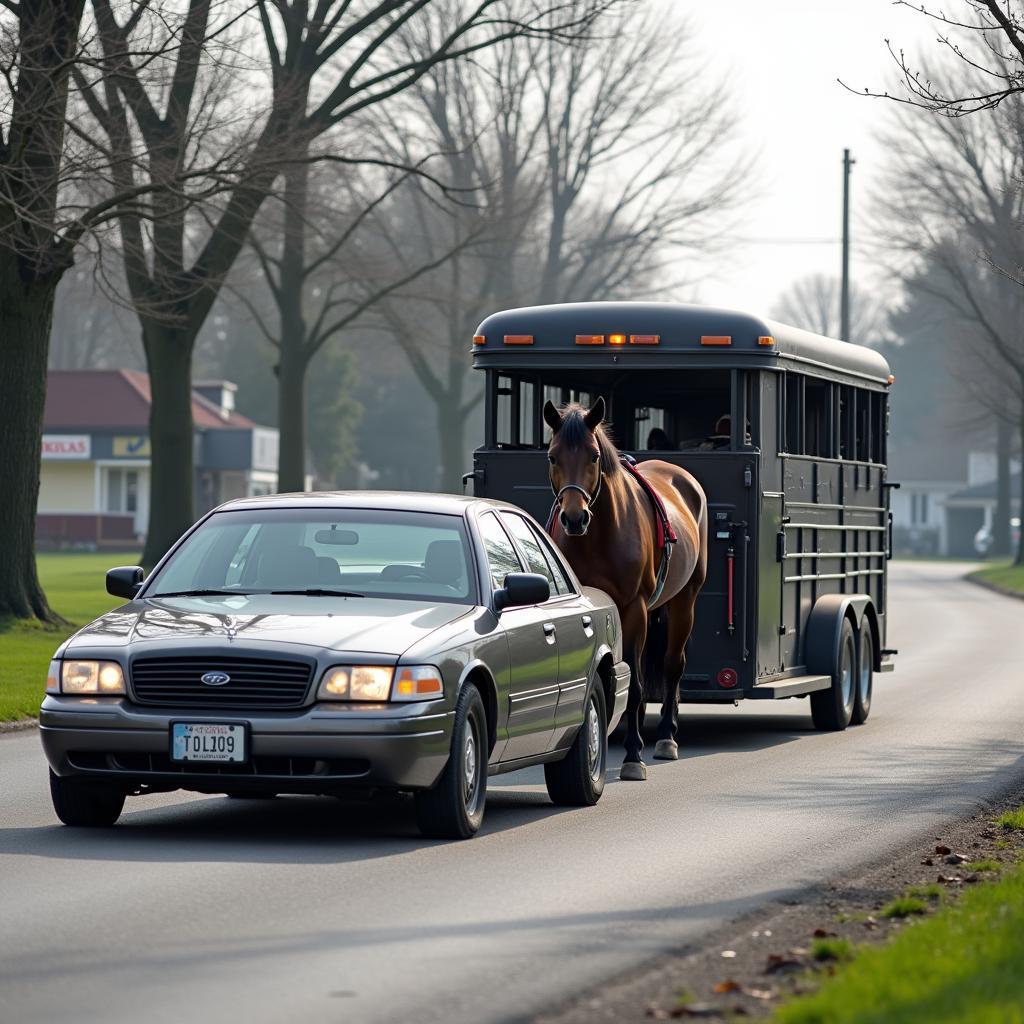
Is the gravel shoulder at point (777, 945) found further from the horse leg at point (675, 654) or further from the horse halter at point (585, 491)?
the horse leg at point (675, 654)

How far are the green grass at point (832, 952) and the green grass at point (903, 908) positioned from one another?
98cm

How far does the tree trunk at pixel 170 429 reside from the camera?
36250mm

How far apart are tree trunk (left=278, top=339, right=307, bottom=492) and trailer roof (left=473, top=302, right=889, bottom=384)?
96.0 feet

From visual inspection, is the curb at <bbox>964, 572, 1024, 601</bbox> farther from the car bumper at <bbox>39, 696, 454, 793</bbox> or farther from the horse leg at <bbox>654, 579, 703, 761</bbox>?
the car bumper at <bbox>39, 696, 454, 793</bbox>

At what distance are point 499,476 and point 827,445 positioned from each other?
3341 mm

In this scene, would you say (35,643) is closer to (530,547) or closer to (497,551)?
(530,547)

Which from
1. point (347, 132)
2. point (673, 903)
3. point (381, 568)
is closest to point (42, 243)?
point (381, 568)

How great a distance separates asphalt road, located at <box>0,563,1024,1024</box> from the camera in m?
6.93

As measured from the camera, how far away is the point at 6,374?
25.7m

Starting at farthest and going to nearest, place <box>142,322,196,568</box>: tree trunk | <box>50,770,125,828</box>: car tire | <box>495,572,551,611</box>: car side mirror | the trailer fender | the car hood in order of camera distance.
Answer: <box>142,322,196,568</box>: tree trunk → the trailer fender → <box>495,572,551,611</box>: car side mirror → <box>50,770,125,828</box>: car tire → the car hood

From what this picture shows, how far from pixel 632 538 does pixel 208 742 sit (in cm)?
505

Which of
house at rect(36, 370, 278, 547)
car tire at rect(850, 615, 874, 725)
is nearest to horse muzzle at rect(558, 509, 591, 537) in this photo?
car tire at rect(850, 615, 874, 725)

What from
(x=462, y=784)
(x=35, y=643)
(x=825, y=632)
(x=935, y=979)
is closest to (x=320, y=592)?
(x=462, y=784)

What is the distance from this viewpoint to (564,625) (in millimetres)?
11945
